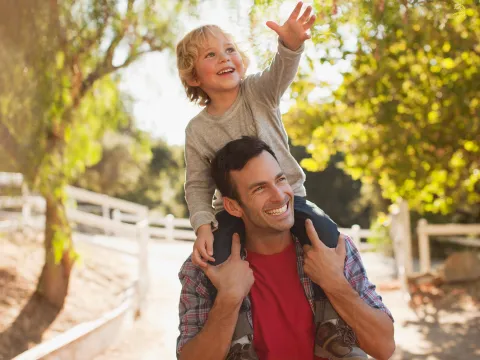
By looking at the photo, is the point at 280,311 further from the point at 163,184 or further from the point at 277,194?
the point at 163,184

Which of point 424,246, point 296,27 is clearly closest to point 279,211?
point 296,27

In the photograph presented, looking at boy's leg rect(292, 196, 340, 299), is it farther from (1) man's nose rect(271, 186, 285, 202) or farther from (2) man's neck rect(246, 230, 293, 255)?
(1) man's nose rect(271, 186, 285, 202)

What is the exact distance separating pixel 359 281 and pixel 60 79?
420cm

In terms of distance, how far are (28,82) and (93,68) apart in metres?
2.27

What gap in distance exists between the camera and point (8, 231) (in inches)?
380

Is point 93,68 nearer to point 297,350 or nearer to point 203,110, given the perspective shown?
point 203,110

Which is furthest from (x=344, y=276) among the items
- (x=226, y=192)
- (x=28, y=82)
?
(x=28, y=82)

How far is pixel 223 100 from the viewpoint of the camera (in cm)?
266

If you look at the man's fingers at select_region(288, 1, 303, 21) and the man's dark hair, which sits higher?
the man's fingers at select_region(288, 1, 303, 21)

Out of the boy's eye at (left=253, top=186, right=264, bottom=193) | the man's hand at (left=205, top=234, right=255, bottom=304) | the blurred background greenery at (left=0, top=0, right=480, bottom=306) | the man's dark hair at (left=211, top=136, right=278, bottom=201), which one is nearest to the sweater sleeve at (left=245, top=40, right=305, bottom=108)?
the man's dark hair at (left=211, top=136, right=278, bottom=201)

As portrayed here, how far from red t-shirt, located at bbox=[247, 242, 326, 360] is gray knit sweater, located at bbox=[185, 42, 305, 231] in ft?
0.93

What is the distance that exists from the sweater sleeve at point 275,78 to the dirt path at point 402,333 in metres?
4.00

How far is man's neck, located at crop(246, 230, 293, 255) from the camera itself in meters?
2.52

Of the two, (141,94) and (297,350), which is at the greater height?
(141,94)
